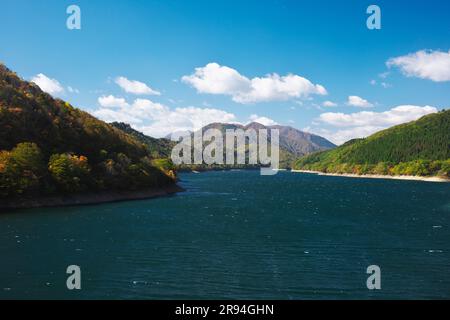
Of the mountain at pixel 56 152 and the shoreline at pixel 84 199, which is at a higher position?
the mountain at pixel 56 152

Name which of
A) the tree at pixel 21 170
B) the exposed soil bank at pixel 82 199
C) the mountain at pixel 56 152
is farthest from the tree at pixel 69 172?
the tree at pixel 21 170

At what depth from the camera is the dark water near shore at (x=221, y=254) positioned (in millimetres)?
39500

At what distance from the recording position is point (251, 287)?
1587 inches

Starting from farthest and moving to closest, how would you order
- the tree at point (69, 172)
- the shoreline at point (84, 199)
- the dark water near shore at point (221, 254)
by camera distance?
1. the tree at point (69, 172)
2. the shoreline at point (84, 199)
3. the dark water near shore at point (221, 254)

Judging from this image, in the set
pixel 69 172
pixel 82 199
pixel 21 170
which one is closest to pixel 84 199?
pixel 82 199

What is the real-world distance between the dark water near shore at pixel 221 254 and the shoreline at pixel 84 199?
761cm

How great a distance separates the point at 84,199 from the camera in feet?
391

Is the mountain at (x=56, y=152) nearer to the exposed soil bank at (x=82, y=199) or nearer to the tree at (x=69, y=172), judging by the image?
the tree at (x=69, y=172)

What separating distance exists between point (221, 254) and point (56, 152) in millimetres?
96601

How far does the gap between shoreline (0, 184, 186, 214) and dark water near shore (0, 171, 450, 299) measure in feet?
25.0

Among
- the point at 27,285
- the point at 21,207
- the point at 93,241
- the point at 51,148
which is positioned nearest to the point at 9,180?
the point at 21,207

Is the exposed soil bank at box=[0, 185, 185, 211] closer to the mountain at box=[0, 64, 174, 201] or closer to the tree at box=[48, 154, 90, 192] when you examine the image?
the mountain at box=[0, 64, 174, 201]
